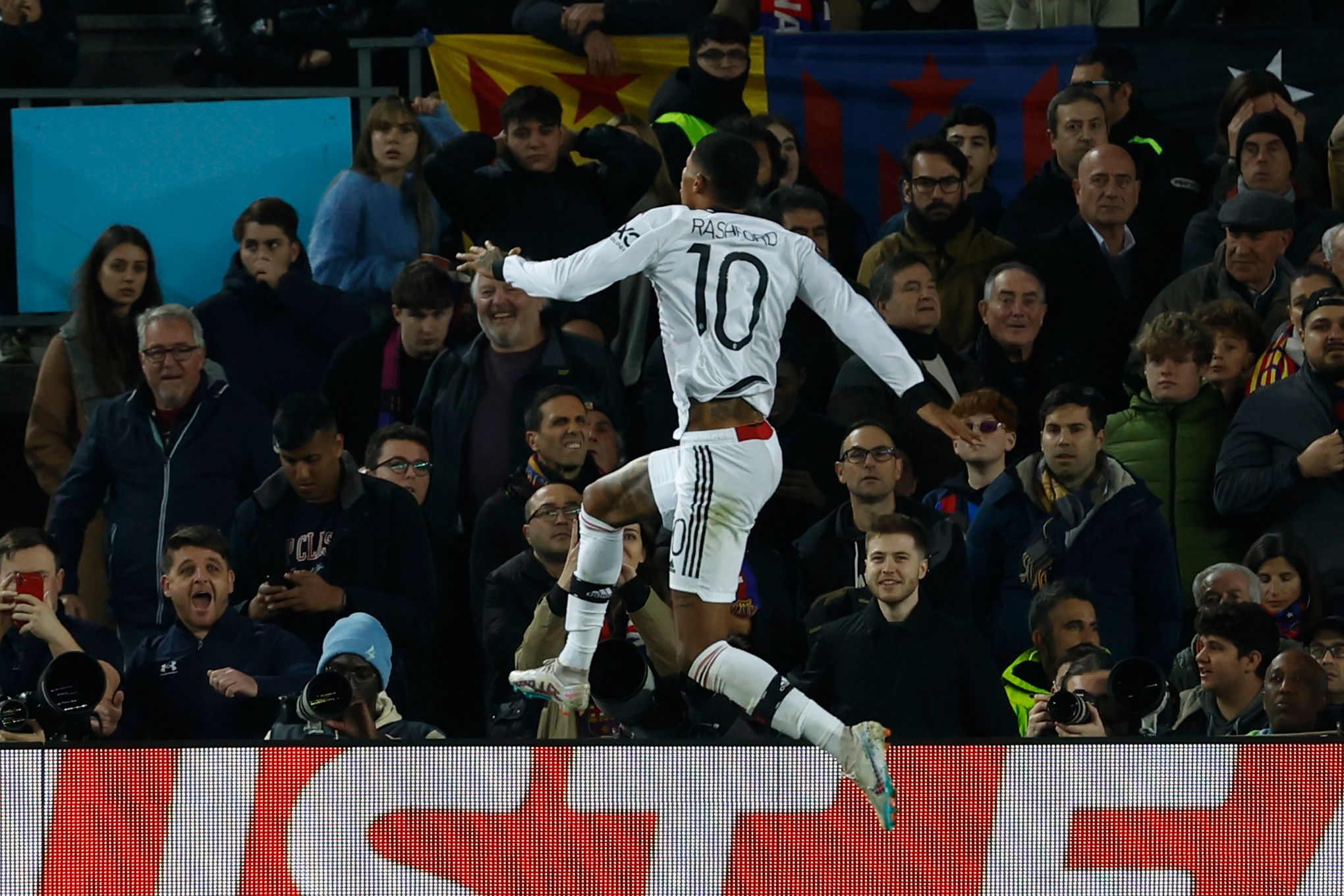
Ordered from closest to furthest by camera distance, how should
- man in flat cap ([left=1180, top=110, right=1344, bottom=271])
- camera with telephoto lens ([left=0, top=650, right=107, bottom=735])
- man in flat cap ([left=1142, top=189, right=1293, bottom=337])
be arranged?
camera with telephoto lens ([left=0, top=650, right=107, bottom=735]) → man in flat cap ([left=1142, top=189, right=1293, bottom=337]) → man in flat cap ([left=1180, top=110, right=1344, bottom=271])

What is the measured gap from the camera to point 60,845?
254 inches

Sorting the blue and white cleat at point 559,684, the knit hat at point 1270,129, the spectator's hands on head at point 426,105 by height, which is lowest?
the blue and white cleat at point 559,684

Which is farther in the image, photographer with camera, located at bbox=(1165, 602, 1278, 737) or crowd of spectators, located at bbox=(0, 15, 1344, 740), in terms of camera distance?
crowd of spectators, located at bbox=(0, 15, 1344, 740)

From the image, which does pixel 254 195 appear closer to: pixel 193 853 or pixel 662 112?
pixel 662 112

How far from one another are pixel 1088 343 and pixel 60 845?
5680 mm

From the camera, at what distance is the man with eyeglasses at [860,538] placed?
8.95 metres

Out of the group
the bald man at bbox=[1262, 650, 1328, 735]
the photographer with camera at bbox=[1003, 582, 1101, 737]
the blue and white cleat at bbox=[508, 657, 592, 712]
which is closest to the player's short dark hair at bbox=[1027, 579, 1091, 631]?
the photographer with camera at bbox=[1003, 582, 1101, 737]

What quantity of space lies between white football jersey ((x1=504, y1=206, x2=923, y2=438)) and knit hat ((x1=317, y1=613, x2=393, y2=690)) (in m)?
1.30

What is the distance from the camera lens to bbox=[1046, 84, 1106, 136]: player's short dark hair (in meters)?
11.3

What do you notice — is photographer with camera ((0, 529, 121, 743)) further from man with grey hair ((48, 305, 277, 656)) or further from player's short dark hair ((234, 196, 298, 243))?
player's short dark hair ((234, 196, 298, 243))

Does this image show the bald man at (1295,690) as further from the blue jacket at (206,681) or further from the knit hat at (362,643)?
the blue jacket at (206,681)

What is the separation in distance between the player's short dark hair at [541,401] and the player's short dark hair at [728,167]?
1822mm

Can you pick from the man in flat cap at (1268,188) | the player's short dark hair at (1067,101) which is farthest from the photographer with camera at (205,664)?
the player's short dark hair at (1067,101)

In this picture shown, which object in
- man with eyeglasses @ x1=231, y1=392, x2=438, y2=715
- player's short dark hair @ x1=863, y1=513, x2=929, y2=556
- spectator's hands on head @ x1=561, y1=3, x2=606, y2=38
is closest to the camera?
player's short dark hair @ x1=863, y1=513, x2=929, y2=556
